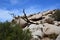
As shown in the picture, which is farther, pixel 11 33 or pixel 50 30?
pixel 50 30

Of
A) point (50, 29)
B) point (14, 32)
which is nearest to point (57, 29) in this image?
point (50, 29)

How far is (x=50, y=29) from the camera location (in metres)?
18.9

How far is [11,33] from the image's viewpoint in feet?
50.8

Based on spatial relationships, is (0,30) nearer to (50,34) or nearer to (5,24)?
(5,24)

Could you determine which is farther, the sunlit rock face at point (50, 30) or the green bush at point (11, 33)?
the sunlit rock face at point (50, 30)

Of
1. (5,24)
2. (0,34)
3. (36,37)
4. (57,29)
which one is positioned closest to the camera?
(0,34)

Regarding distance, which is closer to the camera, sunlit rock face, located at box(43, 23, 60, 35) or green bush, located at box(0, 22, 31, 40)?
green bush, located at box(0, 22, 31, 40)

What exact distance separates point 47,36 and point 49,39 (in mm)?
575

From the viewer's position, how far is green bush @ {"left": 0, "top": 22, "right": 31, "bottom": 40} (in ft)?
49.4

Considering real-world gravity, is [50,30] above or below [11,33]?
below

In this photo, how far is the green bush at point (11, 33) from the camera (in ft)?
49.4

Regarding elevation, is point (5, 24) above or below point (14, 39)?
above

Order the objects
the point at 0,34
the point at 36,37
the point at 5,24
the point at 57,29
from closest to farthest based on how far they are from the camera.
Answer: the point at 0,34
the point at 5,24
the point at 36,37
the point at 57,29

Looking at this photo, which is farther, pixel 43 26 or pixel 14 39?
pixel 43 26
